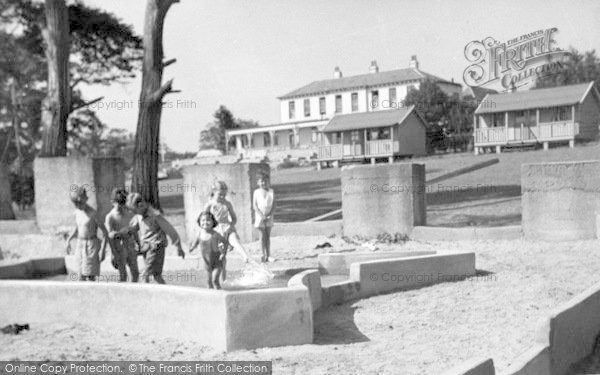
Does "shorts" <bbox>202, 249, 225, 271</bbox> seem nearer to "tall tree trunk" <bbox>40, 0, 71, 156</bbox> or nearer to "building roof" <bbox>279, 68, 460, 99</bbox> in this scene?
"tall tree trunk" <bbox>40, 0, 71, 156</bbox>

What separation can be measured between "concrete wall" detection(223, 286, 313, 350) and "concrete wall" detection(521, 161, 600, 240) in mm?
7431

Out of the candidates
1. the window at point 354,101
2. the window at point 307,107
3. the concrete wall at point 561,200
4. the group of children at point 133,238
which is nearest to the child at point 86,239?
the group of children at point 133,238

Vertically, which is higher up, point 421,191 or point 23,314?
point 421,191

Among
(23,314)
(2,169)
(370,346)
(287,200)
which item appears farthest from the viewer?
(287,200)

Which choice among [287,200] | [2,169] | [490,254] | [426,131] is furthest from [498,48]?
[426,131]

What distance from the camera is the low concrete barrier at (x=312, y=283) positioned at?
27.6 feet

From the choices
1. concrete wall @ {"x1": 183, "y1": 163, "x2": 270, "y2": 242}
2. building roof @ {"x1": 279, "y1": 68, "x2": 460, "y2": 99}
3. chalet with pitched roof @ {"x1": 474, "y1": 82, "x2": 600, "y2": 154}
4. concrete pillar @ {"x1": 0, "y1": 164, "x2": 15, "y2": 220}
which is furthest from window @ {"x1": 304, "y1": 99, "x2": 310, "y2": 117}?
concrete wall @ {"x1": 183, "y1": 163, "x2": 270, "y2": 242}

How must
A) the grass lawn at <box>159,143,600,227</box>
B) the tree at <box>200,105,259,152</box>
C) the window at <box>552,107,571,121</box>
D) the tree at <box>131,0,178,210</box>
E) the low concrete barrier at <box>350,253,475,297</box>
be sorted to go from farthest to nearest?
Result: the tree at <box>200,105,259,152</box>, the window at <box>552,107,571,121</box>, the tree at <box>131,0,178,210</box>, the grass lawn at <box>159,143,600,227</box>, the low concrete barrier at <box>350,253,475,297</box>

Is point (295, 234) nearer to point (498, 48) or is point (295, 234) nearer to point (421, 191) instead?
point (421, 191)

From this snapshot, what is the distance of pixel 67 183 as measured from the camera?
54.8 feet

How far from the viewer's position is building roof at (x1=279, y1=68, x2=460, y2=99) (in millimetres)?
60500

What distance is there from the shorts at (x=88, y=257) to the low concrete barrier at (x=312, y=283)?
2764 mm

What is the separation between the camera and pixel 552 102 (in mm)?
42594

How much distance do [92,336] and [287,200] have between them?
19.2 metres
